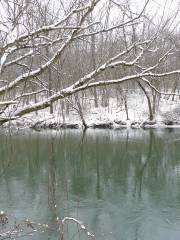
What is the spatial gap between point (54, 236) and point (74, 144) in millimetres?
11941

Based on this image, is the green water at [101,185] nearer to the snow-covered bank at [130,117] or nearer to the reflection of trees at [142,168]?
the reflection of trees at [142,168]

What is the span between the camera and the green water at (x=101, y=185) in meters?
8.74

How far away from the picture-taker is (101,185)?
42.5 feet

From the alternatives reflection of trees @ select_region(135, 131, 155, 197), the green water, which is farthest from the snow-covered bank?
reflection of trees @ select_region(135, 131, 155, 197)

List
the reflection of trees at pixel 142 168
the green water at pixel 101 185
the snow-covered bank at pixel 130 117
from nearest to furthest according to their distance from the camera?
the green water at pixel 101 185 → the reflection of trees at pixel 142 168 → the snow-covered bank at pixel 130 117

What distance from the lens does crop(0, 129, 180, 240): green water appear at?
344 inches

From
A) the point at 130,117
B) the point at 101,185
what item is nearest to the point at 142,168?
the point at 101,185

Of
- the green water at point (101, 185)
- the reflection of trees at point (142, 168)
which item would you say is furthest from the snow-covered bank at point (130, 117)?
the reflection of trees at point (142, 168)

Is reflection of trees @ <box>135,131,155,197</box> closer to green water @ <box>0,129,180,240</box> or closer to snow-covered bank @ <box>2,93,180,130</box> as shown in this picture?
green water @ <box>0,129,180,240</box>

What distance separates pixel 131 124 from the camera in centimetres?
3002

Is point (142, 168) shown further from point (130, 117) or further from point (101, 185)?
point (130, 117)

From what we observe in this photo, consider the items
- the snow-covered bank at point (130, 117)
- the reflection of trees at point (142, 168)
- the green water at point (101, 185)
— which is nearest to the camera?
the green water at point (101, 185)

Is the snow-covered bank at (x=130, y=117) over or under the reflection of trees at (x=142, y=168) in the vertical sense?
over

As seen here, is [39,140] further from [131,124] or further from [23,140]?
[131,124]
